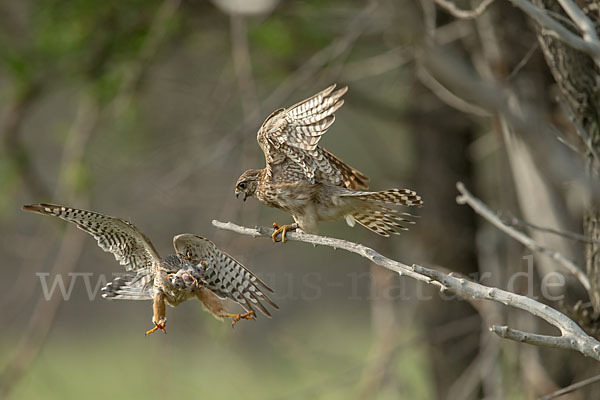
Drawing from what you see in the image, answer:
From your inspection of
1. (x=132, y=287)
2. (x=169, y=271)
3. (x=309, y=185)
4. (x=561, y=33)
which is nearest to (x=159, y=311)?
(x=169, y=271)

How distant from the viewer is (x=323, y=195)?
11.4 ft

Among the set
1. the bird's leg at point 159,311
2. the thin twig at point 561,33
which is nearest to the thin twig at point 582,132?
the thin twig at point 561,33

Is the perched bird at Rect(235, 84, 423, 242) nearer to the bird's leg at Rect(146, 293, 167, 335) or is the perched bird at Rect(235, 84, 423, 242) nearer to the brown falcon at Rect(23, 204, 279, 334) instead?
the brown falcon at Rect(23, 204, 279, 334)

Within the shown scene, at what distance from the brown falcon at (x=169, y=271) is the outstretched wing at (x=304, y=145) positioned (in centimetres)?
60

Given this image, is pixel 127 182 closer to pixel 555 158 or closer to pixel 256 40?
pixel 256 40

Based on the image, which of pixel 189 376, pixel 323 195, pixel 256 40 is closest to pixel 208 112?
pixel 256 40

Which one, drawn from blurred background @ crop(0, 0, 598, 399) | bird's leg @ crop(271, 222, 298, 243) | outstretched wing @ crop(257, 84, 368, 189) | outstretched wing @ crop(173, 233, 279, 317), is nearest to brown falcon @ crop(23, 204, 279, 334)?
outstretched wing @ crop(173, 233, 279, 317)

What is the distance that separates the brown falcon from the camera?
2580mm

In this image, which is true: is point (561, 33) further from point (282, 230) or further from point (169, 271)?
point (169, 271)

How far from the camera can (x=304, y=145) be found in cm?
315

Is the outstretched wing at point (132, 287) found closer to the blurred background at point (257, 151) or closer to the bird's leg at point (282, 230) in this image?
the bird's leg at point (282, 230)

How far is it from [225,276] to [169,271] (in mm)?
421

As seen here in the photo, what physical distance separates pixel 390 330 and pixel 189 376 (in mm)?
7245

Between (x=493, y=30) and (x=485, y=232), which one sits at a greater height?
(x=493, y=30)
